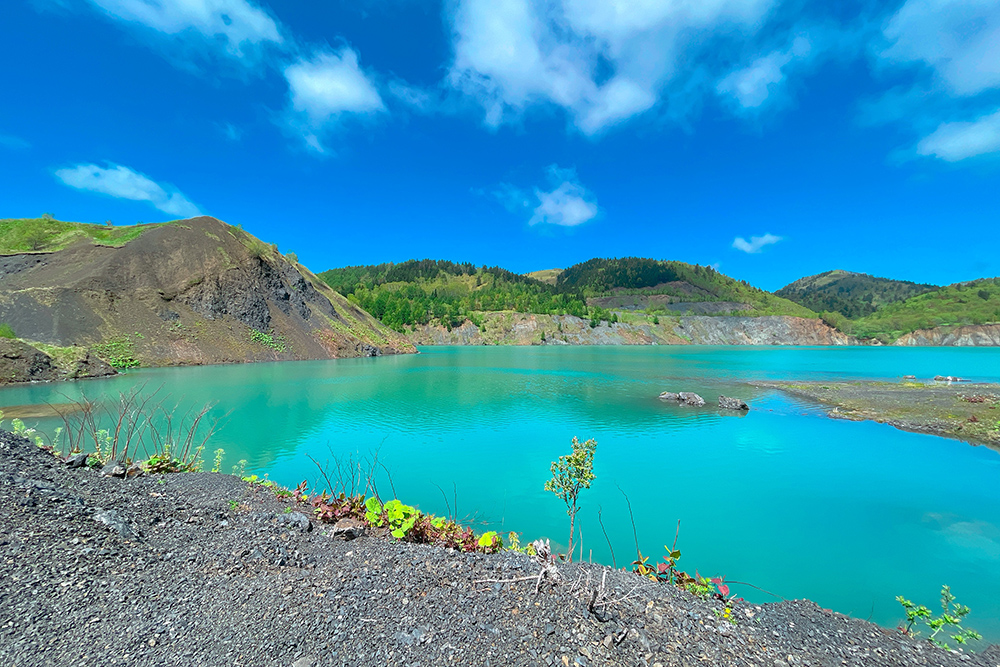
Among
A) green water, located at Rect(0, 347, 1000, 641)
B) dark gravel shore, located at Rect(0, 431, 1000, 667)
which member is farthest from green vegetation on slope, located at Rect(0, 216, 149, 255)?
dark gravel shore, located at Rect(0, 431, 1000, 667)

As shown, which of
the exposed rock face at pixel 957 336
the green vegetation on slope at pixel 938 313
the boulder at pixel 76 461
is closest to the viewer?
the boulder at pixel 76 461

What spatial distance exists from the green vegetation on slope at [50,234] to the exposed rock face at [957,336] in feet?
669

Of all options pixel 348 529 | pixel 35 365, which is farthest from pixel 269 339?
pixel 348 529

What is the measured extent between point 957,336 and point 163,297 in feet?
662

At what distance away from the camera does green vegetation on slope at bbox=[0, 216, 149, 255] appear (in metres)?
49.2

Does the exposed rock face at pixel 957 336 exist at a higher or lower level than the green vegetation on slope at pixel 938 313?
lower

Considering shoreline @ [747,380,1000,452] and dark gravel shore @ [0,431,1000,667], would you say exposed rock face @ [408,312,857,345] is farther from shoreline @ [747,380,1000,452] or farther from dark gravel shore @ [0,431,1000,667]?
dark gravel shore @ [0,431,1000,667]

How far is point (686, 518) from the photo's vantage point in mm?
9750

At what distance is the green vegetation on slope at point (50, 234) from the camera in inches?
1939

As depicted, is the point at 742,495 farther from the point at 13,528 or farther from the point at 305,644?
the point at 13,528

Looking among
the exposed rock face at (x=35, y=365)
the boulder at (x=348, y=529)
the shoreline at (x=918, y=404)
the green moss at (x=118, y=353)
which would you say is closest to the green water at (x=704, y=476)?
the shoreline at (x=918, y=404)

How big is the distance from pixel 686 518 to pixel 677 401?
1698cm

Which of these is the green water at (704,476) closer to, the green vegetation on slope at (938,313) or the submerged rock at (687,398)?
the submerged rock at (687,398)

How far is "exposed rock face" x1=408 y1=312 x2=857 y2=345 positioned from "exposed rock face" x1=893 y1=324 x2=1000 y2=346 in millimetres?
16476
